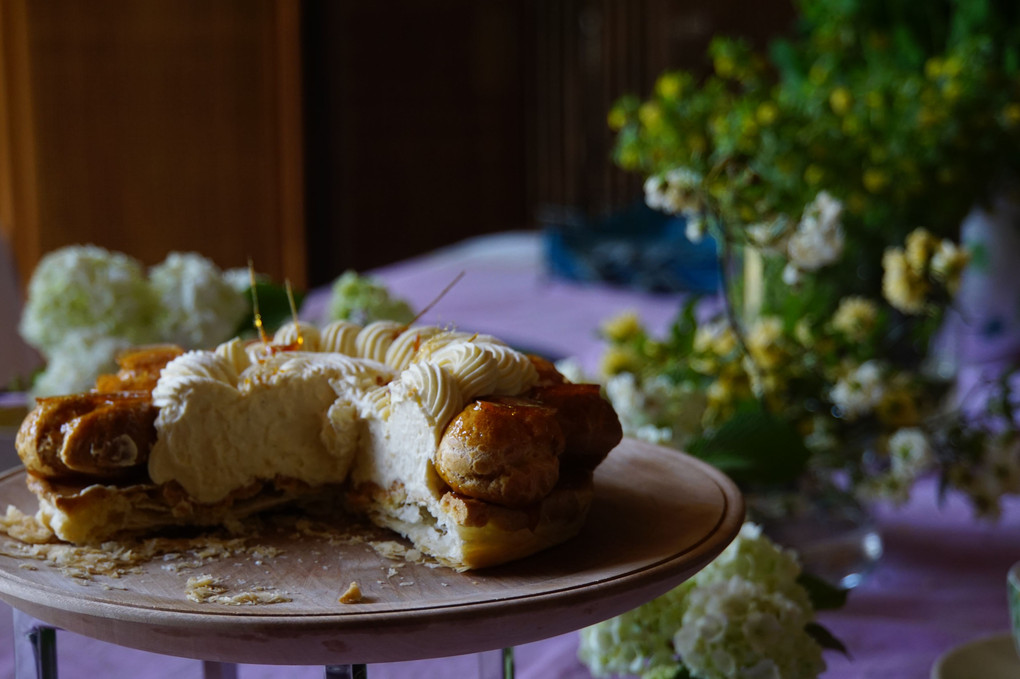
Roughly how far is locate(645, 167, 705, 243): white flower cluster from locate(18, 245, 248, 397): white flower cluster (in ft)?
1.56

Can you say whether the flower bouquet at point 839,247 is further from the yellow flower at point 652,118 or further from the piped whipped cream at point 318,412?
the piped whipped cream at point 318,412

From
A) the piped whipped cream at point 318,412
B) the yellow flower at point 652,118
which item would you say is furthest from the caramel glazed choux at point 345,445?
the yellow flower at point 652,118

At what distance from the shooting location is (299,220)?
4.66m

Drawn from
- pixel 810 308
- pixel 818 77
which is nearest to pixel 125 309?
pixel 810 308

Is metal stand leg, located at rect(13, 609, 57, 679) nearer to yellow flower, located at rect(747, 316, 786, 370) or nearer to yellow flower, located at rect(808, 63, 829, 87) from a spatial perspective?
yellow flower, located at rect(747, 316, 786, 370)

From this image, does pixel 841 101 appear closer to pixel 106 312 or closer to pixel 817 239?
pixel 817 239

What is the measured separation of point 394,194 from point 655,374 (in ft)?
12.4

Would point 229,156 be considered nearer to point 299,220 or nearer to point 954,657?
point 299,220

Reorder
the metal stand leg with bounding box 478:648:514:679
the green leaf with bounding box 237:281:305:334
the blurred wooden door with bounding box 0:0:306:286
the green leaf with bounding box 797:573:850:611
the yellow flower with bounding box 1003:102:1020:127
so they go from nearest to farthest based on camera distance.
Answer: the metal stand leg with bounding box 478:648:514:679 < the green leaf with bounding box 797:573:850:611 < the green leaf with bounding box 237:281:305:334 < the yellow flower with bounding box 1003:102:1020:127 < the blurred wooden door with bounding box 0:0:306:286

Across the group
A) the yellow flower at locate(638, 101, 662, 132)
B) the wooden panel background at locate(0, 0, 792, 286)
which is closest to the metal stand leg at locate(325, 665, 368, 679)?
the yellow flower at locate(638, 101, 662, 132)

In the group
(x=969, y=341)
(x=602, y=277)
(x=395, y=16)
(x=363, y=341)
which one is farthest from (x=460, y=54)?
(x=363, y=341)

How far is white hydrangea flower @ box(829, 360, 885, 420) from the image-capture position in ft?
4.05

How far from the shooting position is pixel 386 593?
0.66 meters

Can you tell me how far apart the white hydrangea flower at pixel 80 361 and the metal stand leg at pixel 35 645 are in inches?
16.5
